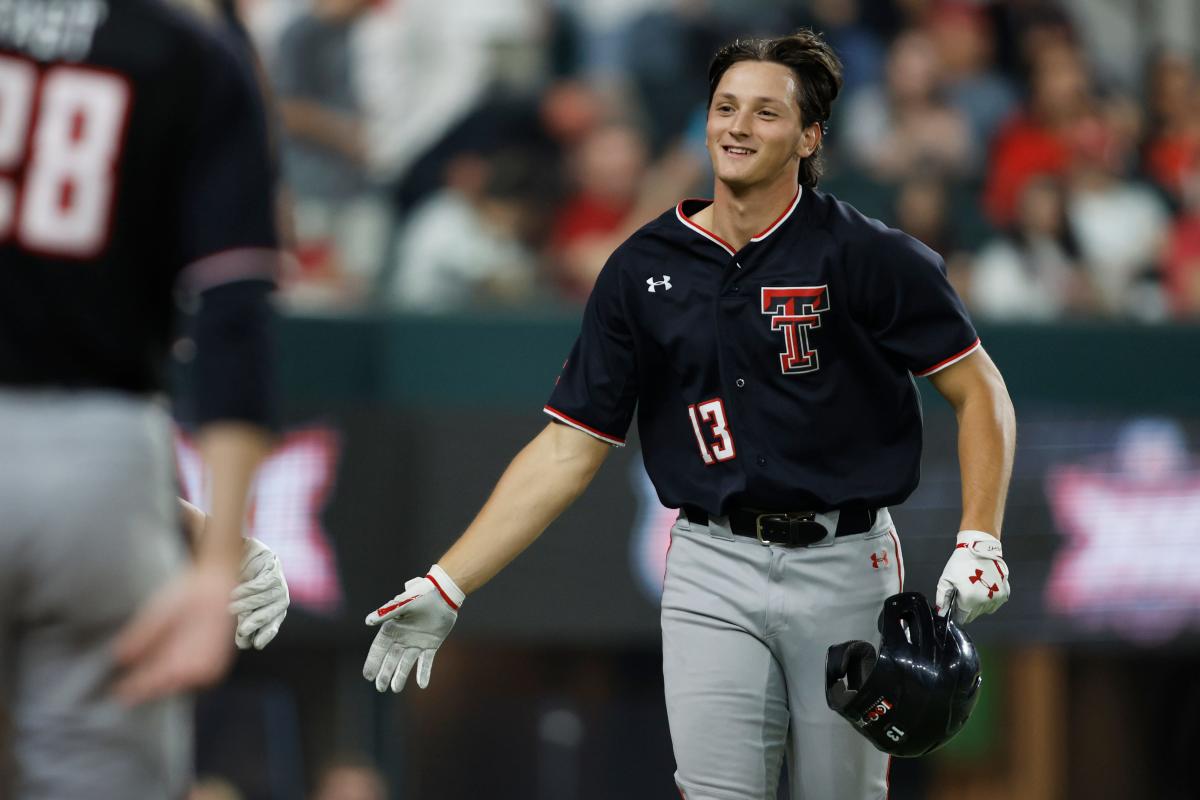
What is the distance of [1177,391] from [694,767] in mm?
4833

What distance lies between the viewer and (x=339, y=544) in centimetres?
758

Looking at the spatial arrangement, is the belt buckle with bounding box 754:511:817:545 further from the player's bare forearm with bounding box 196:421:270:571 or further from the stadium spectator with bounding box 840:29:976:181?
the stadium spectator with bounding box 840:29:976:181

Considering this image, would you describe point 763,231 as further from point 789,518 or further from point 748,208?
point 789,518

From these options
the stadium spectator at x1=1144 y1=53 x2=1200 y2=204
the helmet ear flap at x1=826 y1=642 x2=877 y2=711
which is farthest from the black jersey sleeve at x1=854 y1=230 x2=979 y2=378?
the stadium spectator at x1=1144 y1=53 x2=1200 y2=204

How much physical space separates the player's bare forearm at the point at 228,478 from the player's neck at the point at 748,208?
2001 mm

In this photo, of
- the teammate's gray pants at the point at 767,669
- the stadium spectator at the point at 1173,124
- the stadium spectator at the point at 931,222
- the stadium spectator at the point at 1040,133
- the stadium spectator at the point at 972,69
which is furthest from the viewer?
the stadium spectator at the point at 972,69

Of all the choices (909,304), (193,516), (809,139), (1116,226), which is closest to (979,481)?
(909,304)

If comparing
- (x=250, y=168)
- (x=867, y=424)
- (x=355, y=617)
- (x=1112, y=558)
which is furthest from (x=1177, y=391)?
(x=250, y=168)

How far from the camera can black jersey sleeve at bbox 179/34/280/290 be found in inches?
91.1

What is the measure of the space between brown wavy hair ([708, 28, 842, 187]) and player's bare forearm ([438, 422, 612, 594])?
2.79 feet

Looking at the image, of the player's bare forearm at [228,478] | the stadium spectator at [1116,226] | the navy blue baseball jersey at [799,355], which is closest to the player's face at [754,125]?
the navy blue baseball jersey at [799,355]

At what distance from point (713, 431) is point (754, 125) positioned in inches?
26.9

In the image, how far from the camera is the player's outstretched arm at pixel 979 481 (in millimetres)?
3938

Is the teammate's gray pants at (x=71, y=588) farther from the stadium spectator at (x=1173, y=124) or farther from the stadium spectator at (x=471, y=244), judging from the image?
the stadium spectator at (x=1173, y=124)
